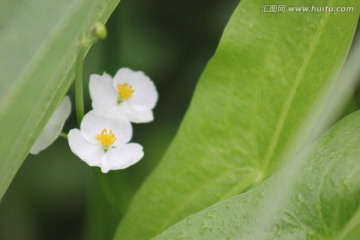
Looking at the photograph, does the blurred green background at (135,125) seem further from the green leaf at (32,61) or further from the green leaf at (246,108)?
the green leaf at (32,61)

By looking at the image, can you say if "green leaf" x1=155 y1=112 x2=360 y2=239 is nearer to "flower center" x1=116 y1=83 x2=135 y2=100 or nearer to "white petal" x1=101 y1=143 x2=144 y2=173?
"white petal" x1=101 y1=143 x2=144 y2=173

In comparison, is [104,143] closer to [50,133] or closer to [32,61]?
[50,133]

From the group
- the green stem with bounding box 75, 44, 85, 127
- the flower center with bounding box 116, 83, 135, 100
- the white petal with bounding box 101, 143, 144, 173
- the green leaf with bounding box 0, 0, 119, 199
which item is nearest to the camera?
the green leaf with bounding box 0, 0, 119, 199

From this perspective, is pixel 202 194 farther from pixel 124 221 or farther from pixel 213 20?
pixel 213 20

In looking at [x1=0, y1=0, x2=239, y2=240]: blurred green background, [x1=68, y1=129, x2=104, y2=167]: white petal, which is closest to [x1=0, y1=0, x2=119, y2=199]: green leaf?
[x1=68, y1=129, x2=104, y2=167]: white petal

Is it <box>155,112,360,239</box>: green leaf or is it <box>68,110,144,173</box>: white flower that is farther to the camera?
<box>68,110,144,173</box>: white flower

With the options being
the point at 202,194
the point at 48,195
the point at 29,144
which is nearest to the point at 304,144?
the point at 202,194

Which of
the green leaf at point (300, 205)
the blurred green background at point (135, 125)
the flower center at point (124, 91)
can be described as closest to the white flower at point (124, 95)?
the flower center at point (124, 91)
